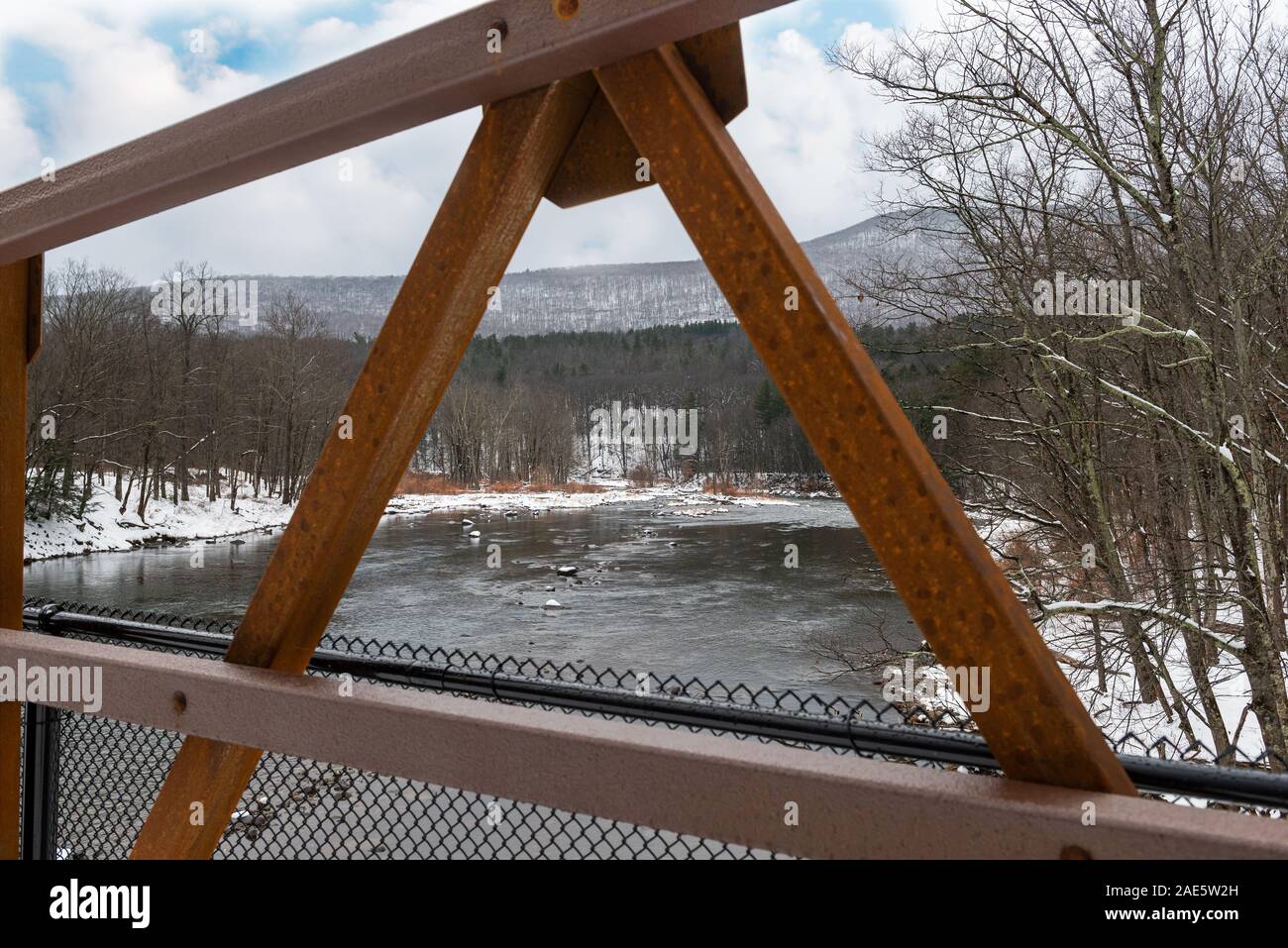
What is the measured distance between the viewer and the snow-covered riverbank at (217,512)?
2559cm

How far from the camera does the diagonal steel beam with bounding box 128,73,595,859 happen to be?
1.27 metres

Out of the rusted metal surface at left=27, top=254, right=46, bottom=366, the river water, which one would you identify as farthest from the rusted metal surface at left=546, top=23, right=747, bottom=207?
the river water

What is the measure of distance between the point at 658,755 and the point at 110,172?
4.80ft

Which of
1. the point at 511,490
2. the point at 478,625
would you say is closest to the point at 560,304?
the point at 511,490

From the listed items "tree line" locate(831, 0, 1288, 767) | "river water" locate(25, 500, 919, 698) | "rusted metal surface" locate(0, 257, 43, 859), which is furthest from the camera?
"river water" locate(25, 500, 919, 698)

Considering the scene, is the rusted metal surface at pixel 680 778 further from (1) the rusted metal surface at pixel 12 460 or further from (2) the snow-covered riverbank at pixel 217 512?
(2) the snow-covered riverbank at pixel 217 512

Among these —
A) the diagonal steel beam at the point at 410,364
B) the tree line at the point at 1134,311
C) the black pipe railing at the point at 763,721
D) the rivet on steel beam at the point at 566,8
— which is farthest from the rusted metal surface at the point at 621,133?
the tree line at the point at 1134,311

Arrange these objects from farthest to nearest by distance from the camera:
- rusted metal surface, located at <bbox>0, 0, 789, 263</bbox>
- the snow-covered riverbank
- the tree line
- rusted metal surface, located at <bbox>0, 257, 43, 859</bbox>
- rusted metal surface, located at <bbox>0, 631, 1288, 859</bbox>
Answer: the snow-covered riverbank, the tree line, rusted metal surface, located at <bbox>0, 257, 43, 859</bbox>, rusted metal surface, located at <bbox>0, 0, 789, 263</bbox>, rusted metal surface, located at <bbox>0, 631, 1288, 859</bbox>

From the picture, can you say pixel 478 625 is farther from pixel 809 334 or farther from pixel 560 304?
pixel 560 304

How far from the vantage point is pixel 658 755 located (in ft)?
3.52

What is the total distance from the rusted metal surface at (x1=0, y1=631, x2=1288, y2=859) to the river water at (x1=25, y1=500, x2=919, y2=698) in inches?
400

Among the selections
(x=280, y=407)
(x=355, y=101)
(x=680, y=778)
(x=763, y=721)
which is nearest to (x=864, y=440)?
(x=680, y=778)

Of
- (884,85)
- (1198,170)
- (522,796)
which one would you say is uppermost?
(884,85)

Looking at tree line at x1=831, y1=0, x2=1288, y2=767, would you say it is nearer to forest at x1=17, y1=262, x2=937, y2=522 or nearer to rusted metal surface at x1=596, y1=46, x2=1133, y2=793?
forest at x1=17, y1=262, x2=937, y2=522
